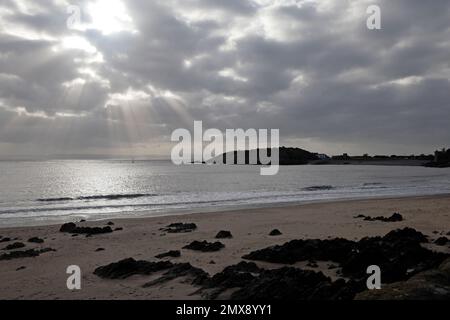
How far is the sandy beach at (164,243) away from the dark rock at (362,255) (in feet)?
1.38

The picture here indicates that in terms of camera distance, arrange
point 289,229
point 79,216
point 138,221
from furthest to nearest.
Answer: point 79,216
point 138,221
point 289,229

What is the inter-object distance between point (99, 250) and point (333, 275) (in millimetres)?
8172

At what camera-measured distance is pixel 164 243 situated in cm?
1337

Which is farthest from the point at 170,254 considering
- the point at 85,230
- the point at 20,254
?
the point at 85,230

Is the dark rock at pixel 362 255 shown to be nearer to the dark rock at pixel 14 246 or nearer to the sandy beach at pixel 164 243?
the sandy beach at pixel 164 243

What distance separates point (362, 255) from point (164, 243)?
7.46 metres

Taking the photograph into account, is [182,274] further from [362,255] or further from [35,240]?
[35,240]

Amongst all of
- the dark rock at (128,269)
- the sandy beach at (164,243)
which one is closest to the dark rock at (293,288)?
the sandy beach at (164,243)

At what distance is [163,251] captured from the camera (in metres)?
11.9

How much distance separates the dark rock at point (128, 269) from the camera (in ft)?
29.0

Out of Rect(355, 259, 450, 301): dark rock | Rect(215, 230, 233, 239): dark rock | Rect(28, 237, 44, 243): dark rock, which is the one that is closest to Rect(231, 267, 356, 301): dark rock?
Rect(355, 259, 450, 301): dark rock

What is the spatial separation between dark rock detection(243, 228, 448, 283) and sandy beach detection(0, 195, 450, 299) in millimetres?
420
